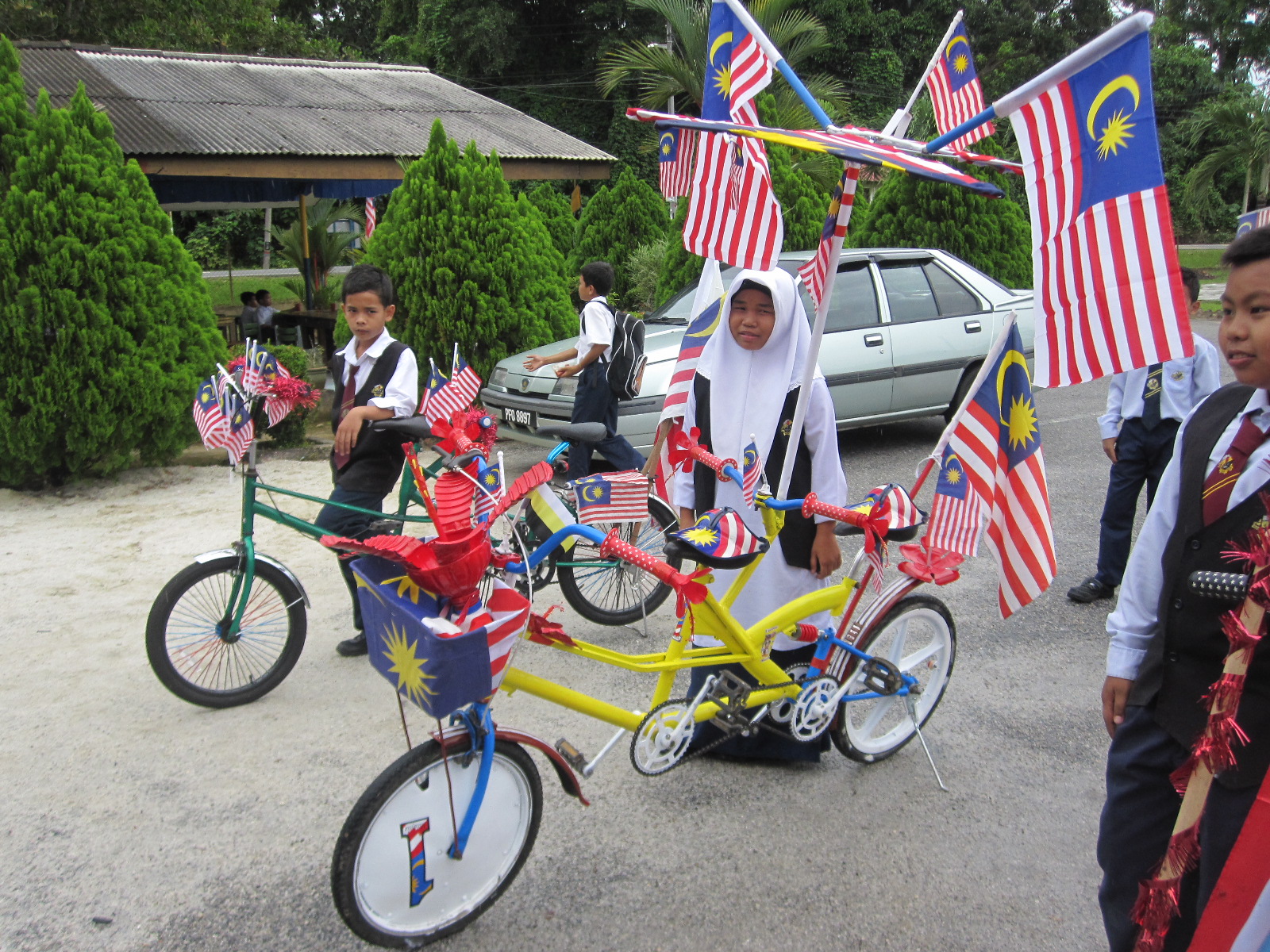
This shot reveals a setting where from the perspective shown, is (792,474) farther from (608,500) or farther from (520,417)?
(520,417)

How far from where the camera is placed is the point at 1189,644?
5.92 ft

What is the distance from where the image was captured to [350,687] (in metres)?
4.13

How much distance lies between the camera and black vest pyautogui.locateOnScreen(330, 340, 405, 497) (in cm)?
410

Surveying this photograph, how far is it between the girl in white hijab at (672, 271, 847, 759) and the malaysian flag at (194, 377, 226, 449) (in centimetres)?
182

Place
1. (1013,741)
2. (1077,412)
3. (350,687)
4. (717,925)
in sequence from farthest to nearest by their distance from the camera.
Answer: (1077,412), (350,687), (1013,741), (717,925)

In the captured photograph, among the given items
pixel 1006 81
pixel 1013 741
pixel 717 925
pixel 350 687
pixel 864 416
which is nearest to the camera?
pixel 717 925

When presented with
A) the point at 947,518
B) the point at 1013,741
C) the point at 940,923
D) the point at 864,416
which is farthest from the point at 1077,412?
the point at 940,923

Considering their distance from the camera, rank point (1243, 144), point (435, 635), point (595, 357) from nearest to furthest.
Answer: point (435, 635) → point (595, 357) → point (1243, 144)

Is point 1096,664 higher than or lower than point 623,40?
lower

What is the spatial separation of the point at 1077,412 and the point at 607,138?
73.8 feet

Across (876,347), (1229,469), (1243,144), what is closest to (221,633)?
(1229,469)

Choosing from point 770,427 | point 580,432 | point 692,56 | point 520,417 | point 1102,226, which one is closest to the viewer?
point 1102,226

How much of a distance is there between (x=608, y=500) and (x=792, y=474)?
88 centimetres

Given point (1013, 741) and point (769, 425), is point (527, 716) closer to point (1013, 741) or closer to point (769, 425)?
point (769, 425)
